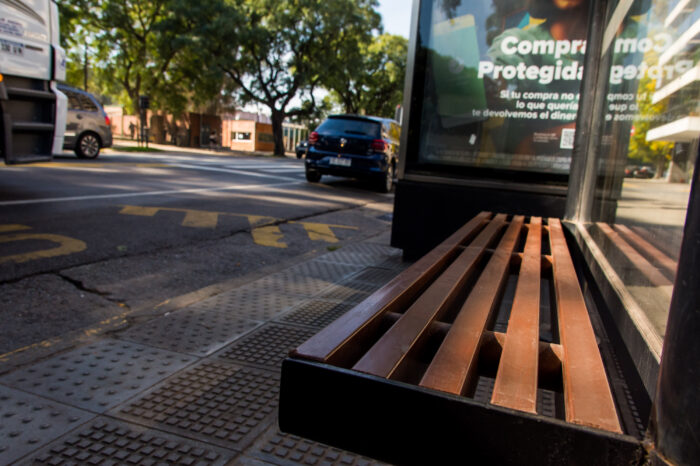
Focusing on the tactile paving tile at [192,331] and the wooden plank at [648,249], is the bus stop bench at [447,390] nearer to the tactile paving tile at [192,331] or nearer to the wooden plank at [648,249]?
the wooden plank at [648,249]

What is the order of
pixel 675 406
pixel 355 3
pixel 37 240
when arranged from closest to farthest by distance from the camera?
1. pixel 675 406
2. pixel 37 240
3. pixel 355 3

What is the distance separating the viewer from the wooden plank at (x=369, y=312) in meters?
1.20

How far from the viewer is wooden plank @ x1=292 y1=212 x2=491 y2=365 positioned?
120 cm

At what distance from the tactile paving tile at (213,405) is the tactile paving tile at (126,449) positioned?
56 millimetres

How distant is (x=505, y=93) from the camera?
4262 mm

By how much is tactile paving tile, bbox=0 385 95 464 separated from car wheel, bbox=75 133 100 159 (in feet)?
43.0

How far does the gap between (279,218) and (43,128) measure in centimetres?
309

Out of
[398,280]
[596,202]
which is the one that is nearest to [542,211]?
[596,202]

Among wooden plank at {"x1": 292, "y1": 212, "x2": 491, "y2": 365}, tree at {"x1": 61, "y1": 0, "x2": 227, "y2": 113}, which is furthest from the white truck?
tree at {"x1": 61, "y1": 0, "x2": 227, "y2": 113}

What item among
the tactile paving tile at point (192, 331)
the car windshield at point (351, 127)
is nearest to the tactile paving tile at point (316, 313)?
the tactile paving tile at point (192, 331)

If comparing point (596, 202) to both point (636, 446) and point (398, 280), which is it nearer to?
point (398, 280)

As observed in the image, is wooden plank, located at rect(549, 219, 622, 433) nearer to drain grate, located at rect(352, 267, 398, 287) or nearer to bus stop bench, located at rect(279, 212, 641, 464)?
bus stop bench, located at rect(279, 212, 641, 464)

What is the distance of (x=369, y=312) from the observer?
1.46 m

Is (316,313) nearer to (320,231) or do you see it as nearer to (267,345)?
(267,345)
